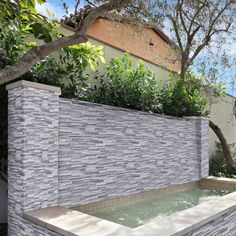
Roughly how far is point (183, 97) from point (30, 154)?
17.4 feet

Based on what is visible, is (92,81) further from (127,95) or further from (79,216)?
(79,216)

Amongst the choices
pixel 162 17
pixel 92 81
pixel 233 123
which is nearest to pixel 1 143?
pixel 92 81

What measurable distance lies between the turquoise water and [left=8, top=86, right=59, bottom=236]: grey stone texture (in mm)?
1271

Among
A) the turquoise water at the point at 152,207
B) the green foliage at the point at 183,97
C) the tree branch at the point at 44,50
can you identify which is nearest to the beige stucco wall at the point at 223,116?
the green foliage at the point at 183,97

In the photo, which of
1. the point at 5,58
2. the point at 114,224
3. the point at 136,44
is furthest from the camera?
the point at 136,44

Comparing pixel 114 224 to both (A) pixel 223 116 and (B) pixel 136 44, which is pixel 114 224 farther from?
(A) pixel 223 116

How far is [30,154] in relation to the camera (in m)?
4.32

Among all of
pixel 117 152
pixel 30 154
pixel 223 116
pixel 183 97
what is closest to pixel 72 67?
pixel 117 152

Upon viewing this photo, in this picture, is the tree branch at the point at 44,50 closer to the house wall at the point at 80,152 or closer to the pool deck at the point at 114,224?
the house wall at the point at 80,152

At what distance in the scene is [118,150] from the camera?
6176 mm

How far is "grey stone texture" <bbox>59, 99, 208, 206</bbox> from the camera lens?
522 centimetres

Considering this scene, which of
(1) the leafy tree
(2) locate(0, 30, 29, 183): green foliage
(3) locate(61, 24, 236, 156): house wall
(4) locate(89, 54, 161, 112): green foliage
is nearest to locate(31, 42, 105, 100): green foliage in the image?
(4) locate(89, 54, 161, 112): green foliage

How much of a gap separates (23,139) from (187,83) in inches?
246

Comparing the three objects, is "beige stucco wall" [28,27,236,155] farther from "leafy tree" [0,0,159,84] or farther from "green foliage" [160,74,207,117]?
"leafy tree" [0,0,159,84]
